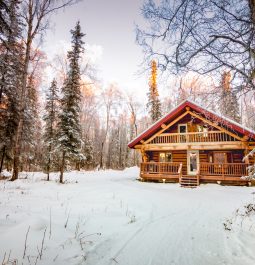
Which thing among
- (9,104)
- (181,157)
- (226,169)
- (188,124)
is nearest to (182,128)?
(188,124)

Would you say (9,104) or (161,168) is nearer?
(9,104)

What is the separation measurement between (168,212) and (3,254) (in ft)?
16.6

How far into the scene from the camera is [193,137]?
17453 mm

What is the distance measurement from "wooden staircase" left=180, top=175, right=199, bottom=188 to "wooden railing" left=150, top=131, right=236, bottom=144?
296 centimetres

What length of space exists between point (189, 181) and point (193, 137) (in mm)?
3613

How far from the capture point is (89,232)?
15.1ft

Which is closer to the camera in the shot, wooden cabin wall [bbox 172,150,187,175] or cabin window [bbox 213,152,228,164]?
cabin window [bbox 213,152,228,164]

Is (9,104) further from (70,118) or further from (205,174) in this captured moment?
(205,174)

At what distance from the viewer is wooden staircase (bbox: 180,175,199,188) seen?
16.0 m

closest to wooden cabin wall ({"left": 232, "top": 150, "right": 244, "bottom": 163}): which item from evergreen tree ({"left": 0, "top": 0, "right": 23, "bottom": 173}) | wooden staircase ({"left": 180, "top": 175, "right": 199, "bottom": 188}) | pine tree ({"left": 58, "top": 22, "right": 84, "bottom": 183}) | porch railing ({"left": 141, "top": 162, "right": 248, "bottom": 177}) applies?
porch railing ({"left": 141, "top": 162, "right": 248, "bottom": 177})

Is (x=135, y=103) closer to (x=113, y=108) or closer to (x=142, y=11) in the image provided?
(x=113, y=108)

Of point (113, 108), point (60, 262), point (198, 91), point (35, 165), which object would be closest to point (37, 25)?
point (198, 91)

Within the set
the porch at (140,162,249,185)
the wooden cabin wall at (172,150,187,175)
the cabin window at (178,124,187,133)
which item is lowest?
the porch at (140,162,249,185)

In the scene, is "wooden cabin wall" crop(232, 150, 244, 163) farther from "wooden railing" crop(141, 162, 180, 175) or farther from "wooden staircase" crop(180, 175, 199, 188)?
"wooden railing" crop(141, 162, 180, 175)
